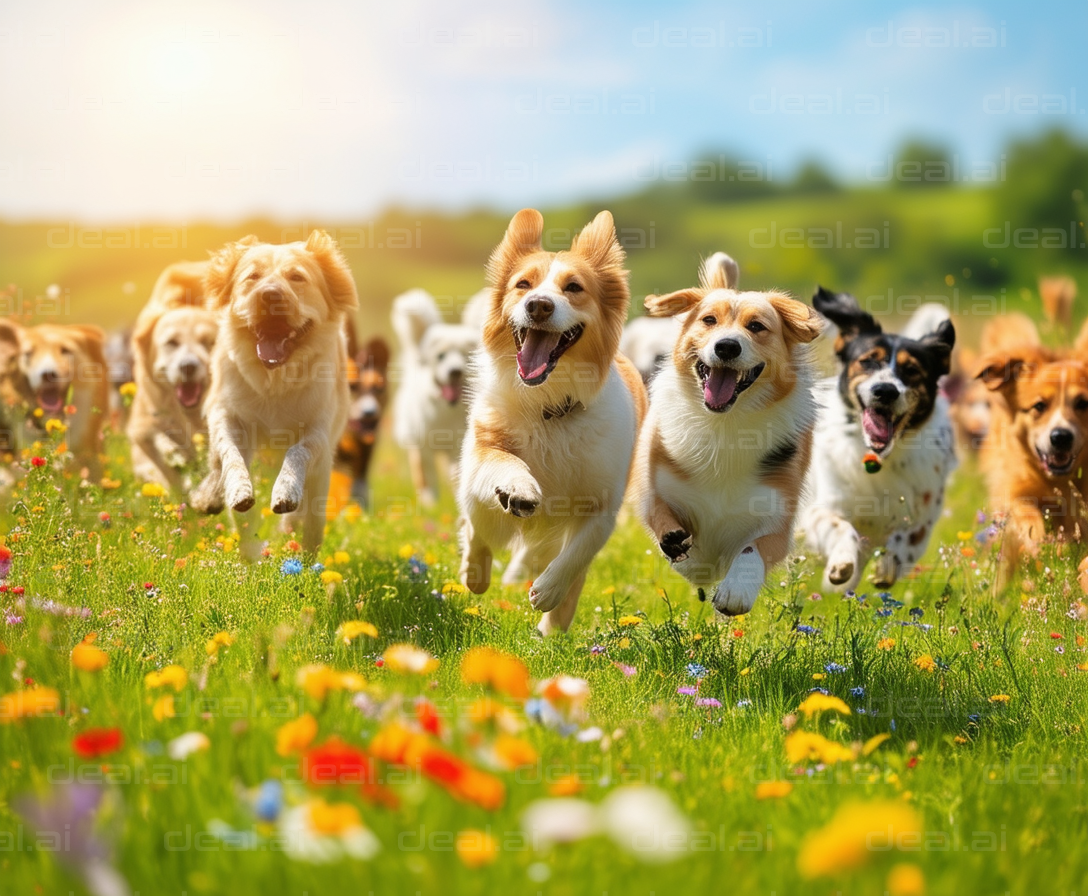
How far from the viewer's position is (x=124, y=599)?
3947mm

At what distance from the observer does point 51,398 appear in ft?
22.6

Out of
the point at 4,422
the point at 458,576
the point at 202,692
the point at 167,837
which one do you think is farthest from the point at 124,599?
the point at 4,422

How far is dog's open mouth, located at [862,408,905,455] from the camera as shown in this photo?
5793 millimetres

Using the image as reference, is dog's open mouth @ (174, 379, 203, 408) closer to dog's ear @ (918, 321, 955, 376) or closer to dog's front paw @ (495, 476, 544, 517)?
dog's front paw @ (495, 476, 544, 517)

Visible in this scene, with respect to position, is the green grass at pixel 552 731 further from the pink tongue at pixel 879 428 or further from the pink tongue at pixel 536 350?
the pink tongue at pixel 536 350

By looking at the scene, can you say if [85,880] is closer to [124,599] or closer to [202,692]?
[202,692]

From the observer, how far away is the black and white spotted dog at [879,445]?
5.74m

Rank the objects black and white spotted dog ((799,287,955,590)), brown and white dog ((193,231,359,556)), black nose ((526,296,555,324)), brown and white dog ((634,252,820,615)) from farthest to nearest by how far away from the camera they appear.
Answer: black and white spotted dog ((799,287,955,590)), brown and white dog ((193,231,359,556)), brown and white dog ((634,252,820,615)), black nose ((526,296,555,324))

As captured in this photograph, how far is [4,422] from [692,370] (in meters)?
5.02

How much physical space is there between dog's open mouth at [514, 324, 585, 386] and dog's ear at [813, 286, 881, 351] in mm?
2210

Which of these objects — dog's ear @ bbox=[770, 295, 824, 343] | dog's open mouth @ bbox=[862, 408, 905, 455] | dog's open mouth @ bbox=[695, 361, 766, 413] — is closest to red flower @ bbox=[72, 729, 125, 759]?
dog's open mouth @ bbox=[695, 361, 766, 413]

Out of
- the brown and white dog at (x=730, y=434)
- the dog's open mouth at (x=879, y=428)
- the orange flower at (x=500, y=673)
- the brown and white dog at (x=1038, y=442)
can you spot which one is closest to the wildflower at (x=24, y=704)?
the orange flower at (x=500, y=673)

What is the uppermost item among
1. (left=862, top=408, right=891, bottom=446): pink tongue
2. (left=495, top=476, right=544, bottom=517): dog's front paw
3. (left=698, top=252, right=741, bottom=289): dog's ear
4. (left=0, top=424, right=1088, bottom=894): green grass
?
(left=698, top=252, right=741, bottom=289): dog's ear

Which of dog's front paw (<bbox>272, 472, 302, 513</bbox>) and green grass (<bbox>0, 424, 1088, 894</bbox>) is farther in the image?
dog's front paw (<bbox>272, 472, 302, 513</bbox>)
